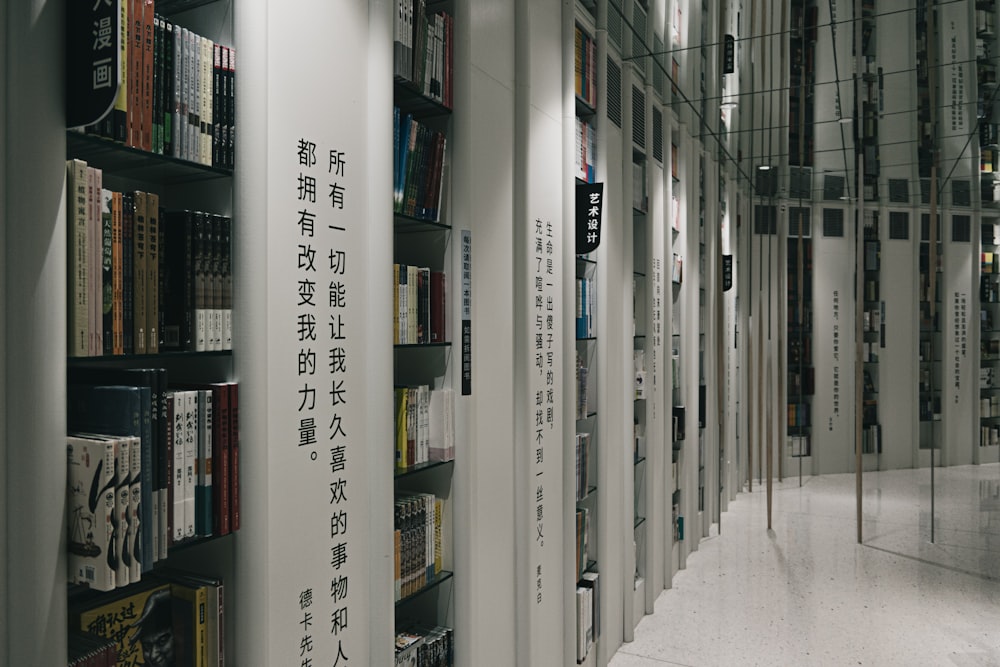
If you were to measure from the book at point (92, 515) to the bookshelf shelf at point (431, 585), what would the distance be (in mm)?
1088

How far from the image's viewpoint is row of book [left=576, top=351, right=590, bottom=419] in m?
3.59

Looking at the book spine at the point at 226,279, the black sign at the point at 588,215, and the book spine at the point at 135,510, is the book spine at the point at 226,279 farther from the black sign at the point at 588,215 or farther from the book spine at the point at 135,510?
the black sign at the point at 588,215

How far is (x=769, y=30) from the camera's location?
14.4ft

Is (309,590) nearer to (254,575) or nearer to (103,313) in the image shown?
(254,575)

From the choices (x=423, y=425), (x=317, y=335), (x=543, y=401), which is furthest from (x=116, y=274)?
(x=543, y=401)

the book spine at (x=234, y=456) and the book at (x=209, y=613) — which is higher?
the book spine at (x=234, y=456)

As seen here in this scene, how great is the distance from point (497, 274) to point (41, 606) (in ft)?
5.69

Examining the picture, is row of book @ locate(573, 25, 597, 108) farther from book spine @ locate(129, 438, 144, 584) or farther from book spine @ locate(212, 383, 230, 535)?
book spine @ locate(129, 438, 144, 584)

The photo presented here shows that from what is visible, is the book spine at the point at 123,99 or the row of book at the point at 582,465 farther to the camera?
the row of book at the point at 582,465

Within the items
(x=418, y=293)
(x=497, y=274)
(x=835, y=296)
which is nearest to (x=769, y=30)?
(x=497, y=274)

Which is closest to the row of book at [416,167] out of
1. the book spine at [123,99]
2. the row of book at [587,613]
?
the book spine at [123,99]

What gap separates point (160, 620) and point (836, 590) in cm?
474

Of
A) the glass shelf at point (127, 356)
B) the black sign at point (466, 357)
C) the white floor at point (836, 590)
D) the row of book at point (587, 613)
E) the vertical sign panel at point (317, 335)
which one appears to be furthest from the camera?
the white floor at point (836, 590)

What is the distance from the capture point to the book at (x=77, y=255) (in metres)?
1.15
